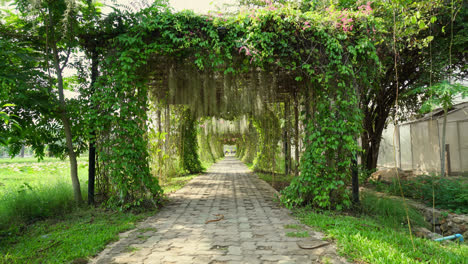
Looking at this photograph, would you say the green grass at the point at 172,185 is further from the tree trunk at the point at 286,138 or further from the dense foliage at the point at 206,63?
the tree trunk at the point at 286,138

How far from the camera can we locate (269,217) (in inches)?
163

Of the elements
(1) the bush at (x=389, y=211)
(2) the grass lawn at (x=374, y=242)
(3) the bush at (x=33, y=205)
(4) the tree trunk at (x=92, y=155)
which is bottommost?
(1) the bush at (x=389, y=211)

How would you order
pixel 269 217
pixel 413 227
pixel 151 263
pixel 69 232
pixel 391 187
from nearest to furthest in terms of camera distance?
1. pixel 151 263
2. pixel 69 232
3. pixel 269 217
4. pixel 413 227
5. pixel 391 187

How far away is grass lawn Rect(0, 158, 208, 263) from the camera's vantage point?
2695 mm

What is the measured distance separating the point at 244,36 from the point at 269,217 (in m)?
2.80

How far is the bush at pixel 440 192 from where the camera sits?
16.6 feet

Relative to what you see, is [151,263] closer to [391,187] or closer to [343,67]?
[343,67]

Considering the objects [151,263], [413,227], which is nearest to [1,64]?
[151,263]

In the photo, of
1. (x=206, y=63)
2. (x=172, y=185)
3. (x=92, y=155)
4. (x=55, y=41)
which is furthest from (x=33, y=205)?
(x=172, y=185)

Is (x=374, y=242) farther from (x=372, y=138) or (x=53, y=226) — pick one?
(x=372, y=138)

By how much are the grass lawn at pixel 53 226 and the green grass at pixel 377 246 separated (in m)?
2.46

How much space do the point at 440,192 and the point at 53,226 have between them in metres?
6.68

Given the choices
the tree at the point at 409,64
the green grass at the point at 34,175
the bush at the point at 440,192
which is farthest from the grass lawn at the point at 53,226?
the bush at the point at 440,192

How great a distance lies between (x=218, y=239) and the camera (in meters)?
3.12
